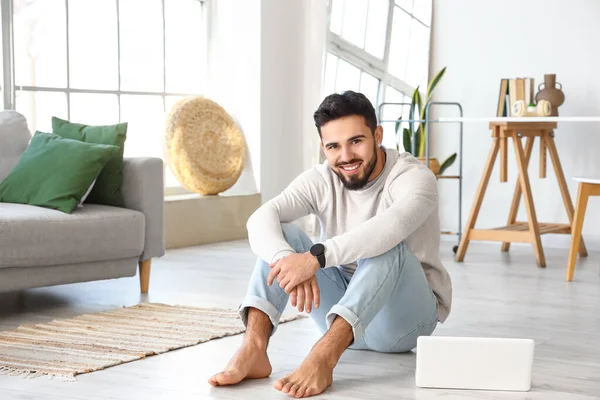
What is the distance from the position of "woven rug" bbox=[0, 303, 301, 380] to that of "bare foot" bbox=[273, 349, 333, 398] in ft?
1.97

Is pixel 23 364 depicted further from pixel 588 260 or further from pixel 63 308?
pixel 588 260

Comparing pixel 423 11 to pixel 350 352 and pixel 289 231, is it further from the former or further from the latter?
pixel 289 231

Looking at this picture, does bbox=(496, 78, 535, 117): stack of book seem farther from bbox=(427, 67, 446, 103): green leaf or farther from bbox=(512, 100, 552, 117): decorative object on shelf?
bbox=(427, 67, 446, 103): green leaf

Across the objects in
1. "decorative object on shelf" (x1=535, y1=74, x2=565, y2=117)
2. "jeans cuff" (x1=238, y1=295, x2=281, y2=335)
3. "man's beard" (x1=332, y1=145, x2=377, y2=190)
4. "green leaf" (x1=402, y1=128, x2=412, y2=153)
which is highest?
"decorative object on shelf" (x1=535, y1=74, x2=565, y2=117)

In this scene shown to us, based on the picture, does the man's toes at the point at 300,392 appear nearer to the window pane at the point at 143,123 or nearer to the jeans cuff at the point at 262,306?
the jeans cuff at the point at 262,306

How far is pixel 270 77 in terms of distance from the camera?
20.3 feet

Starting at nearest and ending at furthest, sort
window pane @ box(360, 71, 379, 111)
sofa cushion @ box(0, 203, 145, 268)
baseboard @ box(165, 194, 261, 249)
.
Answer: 1. sofa cushion @ box(0, 203, 145, 268)
2. baseboard @ box(165, 194, 261, 249)
3. window pane @ box(360, 71, 379, 111)

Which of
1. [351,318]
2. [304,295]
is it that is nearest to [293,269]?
[304,295]

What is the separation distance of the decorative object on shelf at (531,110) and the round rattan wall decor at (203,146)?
1855 mm

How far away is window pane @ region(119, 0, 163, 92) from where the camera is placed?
226 inches

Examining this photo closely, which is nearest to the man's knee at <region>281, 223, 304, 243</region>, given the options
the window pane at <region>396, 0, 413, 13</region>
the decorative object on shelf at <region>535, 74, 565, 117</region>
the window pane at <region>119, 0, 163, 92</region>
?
the decorative object on shelf at <region>535, 74, 565, 117</region>

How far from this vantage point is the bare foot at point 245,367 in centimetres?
236

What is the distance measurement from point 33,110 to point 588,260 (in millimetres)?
3139

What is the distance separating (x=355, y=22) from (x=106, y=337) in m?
3.87
